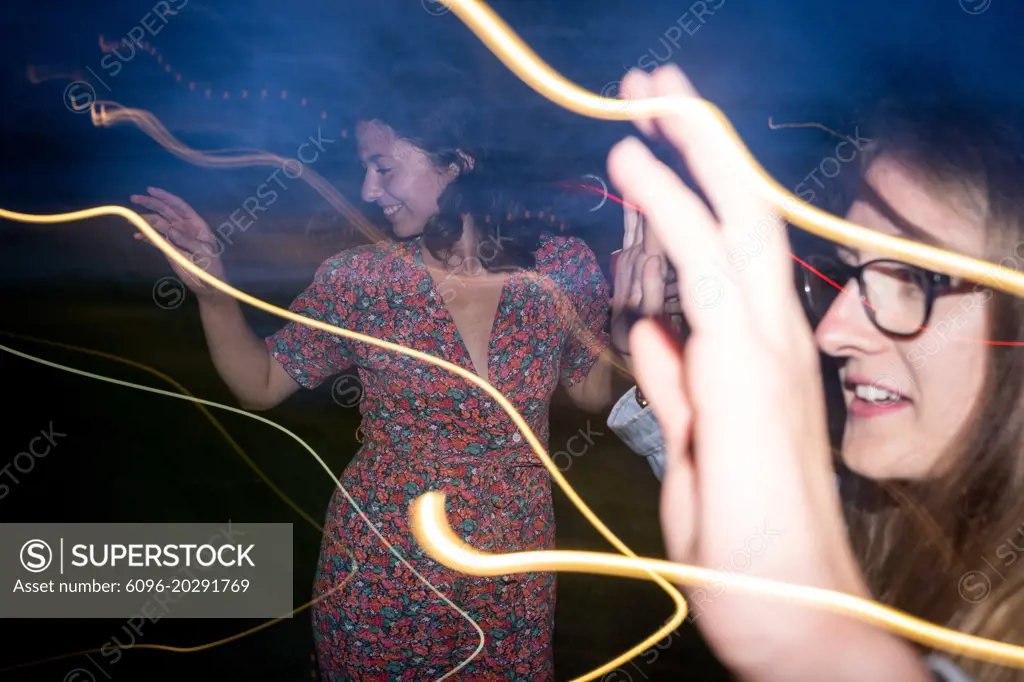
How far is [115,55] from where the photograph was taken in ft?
5.55

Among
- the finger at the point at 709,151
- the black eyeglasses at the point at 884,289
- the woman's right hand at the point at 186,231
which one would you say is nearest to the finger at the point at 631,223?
the finger at the point at 709,151

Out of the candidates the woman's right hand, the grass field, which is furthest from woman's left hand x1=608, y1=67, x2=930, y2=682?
the woman's right hand

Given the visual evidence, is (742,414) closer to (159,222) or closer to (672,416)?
(672,416)

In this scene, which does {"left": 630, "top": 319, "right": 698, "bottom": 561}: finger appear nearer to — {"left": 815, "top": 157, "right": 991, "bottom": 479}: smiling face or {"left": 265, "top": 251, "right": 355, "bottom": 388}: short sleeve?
{"left": 815, "top": 157, "right": 991, "bottom": 479}: smiling face

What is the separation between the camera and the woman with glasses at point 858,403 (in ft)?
4.70

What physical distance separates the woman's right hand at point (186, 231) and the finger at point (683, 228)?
0.79 m

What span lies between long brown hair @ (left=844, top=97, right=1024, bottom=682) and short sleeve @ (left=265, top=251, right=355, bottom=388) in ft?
3.13

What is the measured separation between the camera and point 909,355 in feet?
4.84

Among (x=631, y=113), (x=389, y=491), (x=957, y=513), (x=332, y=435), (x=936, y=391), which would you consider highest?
(x=631, y=113)

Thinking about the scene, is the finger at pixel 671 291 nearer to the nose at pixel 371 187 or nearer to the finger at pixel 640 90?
the finger at pixel 640 90

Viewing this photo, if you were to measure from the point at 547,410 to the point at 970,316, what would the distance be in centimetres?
76

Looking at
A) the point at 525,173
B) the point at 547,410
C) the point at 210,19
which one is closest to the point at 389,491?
the point at 547,410

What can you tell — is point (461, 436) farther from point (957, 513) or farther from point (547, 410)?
point (957, 513)

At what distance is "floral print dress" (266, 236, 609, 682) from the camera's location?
1.55 m
